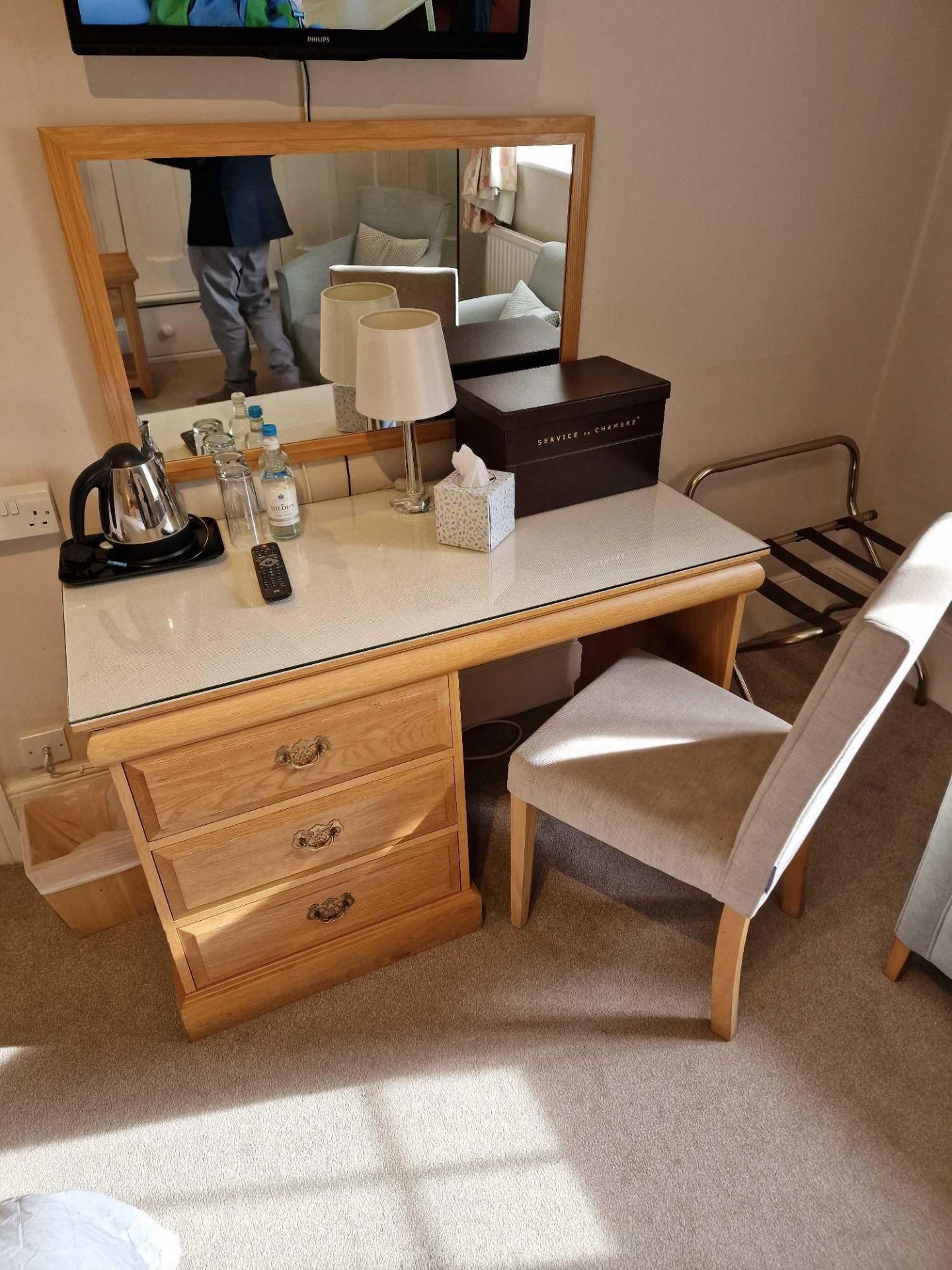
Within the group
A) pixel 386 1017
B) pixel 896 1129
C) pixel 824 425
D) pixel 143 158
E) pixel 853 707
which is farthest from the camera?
pixel 824 425

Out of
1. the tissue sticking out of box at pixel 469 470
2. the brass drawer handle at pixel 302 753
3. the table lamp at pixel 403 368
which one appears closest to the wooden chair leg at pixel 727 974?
the brass drawer handle at pixel 302 753

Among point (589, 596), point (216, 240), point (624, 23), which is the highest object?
point (624, 23)

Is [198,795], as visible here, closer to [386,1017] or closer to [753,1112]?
[386,1017]

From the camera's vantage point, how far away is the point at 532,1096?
145 centimetres

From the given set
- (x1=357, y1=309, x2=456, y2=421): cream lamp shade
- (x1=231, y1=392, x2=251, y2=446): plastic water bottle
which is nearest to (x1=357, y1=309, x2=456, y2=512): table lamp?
(x1=357, y1=309, x2=456, y2=421): cream lamp shade

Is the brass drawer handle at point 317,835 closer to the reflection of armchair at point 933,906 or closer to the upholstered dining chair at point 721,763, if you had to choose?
the upholstered dining chair at point 721,763

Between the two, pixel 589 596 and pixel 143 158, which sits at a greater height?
pixel 143 158

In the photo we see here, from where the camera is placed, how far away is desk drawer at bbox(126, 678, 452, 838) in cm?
124

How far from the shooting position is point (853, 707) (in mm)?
1079

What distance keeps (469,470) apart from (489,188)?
52 cm

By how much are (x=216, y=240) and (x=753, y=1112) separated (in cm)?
165

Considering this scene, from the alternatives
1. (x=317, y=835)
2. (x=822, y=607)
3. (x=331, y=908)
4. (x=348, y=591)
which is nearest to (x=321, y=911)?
(x=331, y=908)

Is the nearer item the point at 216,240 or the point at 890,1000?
the point at 216,240

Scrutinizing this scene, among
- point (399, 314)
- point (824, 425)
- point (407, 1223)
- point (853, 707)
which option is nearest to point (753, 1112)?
point (407, 1223)
